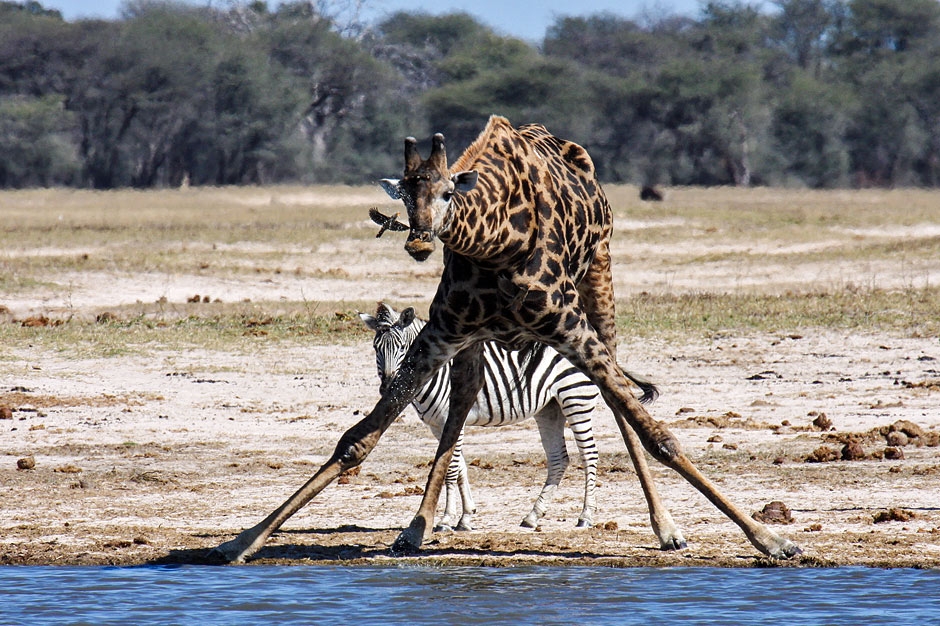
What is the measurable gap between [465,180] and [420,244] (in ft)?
1.42

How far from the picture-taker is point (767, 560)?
664 centimetres

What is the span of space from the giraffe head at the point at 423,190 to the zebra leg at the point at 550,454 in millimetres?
2692

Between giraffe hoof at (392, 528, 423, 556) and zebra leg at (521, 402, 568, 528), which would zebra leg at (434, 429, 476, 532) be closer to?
zebra leg at (521, 402, 568, 528)

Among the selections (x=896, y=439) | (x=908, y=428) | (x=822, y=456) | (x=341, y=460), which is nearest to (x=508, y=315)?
(x=341, y=460)

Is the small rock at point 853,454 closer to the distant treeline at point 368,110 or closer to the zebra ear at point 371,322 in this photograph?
the zebra ear at point 371,322

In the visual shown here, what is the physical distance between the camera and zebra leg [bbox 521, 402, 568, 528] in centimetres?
770

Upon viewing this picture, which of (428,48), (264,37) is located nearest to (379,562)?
(264,37)

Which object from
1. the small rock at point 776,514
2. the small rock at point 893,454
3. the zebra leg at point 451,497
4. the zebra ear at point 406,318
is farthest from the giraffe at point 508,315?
the small rock at point 893,454

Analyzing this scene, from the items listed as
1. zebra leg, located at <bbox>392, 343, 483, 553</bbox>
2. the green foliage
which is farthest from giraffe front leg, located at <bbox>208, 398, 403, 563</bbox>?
the green foliage

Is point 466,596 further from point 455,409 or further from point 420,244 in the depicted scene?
point 420,244

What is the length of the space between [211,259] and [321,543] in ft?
42.0

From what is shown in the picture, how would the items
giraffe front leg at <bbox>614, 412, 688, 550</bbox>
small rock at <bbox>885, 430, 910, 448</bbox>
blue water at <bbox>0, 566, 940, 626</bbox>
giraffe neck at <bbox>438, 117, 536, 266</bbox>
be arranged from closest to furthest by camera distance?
giraffe neck at <bbox>438, 117, 536, 266</bbox> → blue water at <bbox>0, 566, 940, 626</bbox> → giraffe front leg at <bbox>614, 412, 688, 550</bbox> → small rock at <bbox>885, 430, 910, 448</bbox>

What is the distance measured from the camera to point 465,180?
17.9 feet

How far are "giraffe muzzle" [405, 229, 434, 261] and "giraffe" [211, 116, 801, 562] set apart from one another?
0.52 meters
